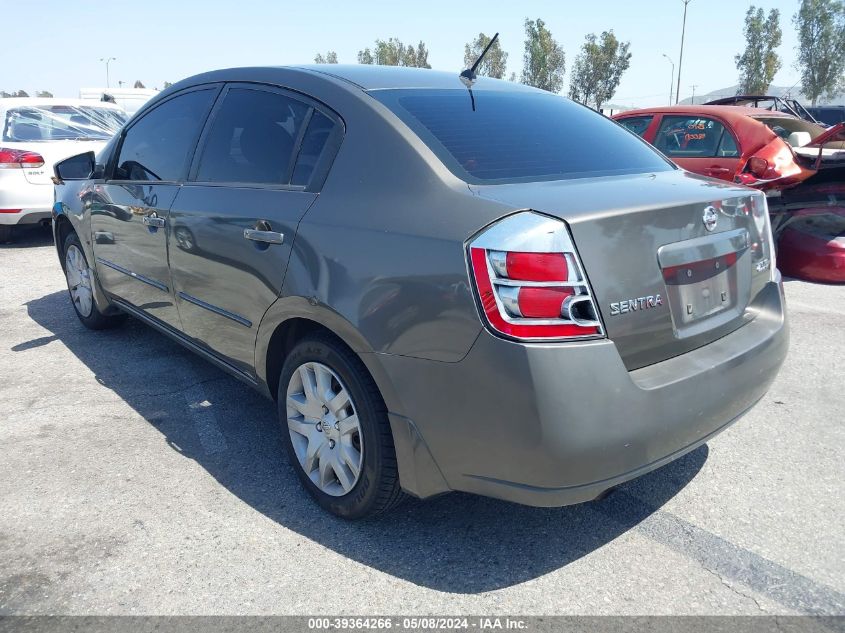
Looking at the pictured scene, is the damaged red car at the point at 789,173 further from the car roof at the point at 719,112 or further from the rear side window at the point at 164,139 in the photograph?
the rear side window at the point at 164,139

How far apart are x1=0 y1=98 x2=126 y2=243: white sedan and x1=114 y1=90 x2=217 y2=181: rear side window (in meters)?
4.64

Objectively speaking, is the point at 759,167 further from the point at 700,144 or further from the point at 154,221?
the point at 154,221

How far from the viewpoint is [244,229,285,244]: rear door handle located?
277cm

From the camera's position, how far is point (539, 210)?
2.16 meters

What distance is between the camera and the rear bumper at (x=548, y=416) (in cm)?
204

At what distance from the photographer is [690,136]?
790cm

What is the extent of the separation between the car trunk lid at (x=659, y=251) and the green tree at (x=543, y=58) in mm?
50720

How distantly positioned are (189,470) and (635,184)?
89.0 inches

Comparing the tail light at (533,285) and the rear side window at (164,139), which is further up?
the rear side window at (164,139)

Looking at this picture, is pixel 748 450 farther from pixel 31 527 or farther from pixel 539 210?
pixel 31 527

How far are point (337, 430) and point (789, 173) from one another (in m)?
5.94

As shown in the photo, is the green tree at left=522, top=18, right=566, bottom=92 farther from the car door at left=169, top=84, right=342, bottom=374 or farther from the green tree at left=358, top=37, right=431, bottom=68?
the car door at left=169, top=84, right=342, bottom=374

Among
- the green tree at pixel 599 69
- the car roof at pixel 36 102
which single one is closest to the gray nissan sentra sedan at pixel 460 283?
the car roof at pixel 36 102

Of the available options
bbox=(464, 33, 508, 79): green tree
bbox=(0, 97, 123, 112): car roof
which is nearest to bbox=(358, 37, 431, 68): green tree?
bbox=(464, 33, 508, 79): green tree
